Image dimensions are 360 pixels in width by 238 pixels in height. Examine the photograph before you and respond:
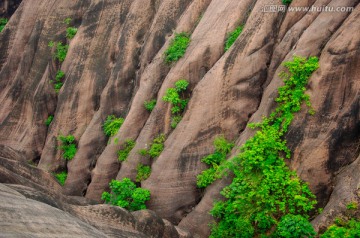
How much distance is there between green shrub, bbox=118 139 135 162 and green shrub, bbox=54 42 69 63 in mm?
7612

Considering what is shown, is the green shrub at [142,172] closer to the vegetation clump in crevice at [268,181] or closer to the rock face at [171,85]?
the rock face at [171,85]

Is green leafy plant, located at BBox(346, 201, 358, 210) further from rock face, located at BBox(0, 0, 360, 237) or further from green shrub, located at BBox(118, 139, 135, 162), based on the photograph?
green shrub, located at BBox(118, 139, 135, 162)

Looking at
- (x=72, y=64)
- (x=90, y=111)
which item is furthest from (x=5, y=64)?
(x=90, y=111)

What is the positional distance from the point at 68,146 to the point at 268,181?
10600 millimetres

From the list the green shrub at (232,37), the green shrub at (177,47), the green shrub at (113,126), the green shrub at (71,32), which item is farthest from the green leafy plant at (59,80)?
the green shrub at (232,37)

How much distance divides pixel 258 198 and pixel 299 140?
2011mm

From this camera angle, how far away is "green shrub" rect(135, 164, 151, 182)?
48.5 feet

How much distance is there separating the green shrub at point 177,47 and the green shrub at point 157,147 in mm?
3175

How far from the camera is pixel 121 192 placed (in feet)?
47.8

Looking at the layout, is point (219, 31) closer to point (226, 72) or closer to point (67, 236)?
point (226, 72)

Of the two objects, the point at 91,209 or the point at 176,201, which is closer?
the point at 91,209

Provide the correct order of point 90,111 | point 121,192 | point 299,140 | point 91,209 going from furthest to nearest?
point 90,111, point 121,192, point 299,140, point 91,209

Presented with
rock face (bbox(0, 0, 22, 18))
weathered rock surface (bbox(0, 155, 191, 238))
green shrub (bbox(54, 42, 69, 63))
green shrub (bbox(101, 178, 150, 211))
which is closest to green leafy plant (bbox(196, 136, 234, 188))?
weathered rock surface (bbox(0, 155, 191, 238))

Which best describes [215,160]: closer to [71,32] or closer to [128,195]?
[128,195]
